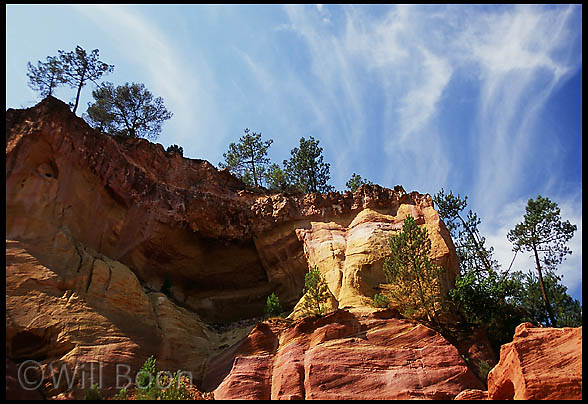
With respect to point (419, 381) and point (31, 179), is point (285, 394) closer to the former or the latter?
point (419, 381)

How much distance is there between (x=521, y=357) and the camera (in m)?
16.3

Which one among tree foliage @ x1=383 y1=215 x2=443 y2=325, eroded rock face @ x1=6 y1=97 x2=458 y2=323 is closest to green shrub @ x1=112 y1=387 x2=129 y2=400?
eroded rock face @ x1=6 y1=97 x2=458 y2=323

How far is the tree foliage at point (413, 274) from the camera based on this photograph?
24.6m

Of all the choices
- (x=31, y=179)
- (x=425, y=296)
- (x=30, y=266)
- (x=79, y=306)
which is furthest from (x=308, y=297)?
(x=31, y=179)

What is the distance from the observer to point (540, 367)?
15.7 metres

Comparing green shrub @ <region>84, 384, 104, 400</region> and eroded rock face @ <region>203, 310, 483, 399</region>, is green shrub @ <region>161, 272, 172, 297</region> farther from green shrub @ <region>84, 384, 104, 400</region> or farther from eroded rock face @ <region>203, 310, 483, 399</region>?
green shrub @ <region>84, 384, 104, 400</region>

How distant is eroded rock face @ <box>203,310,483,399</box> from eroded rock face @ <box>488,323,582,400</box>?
9.57 feet

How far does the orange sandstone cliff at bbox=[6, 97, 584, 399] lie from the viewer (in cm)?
1975

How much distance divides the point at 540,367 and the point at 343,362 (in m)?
7.40

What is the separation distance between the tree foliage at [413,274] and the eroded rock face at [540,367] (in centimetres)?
709

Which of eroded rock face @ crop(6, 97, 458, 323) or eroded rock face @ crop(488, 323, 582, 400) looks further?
eroded rock face @ crop(6, 97, 458, 323)

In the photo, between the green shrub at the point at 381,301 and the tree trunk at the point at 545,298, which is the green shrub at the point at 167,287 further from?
the tree trunk at the point at 545,298

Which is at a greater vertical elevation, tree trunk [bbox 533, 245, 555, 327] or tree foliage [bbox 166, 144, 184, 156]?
tree foliage [bbox 166, 144, 184, 156]

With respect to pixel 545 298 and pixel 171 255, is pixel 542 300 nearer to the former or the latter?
pixel 545 298
